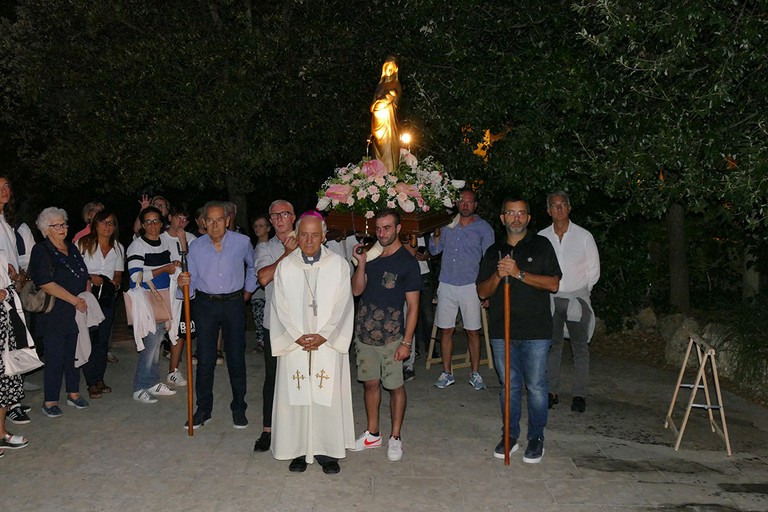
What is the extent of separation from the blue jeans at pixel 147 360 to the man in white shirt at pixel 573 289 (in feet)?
13.6

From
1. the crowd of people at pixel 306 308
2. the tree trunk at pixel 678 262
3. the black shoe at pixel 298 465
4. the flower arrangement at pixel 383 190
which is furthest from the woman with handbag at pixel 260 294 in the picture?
the tree trunk at pixel 678 262

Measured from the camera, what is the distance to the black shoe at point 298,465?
20.0ft

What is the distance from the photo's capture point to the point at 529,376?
6.28 meters

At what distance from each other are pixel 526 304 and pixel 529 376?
588 mm

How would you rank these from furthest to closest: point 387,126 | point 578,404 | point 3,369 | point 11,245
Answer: point 387,126, point 578,404, point 11,245, point 3,369

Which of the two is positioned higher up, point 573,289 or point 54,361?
point 573,289

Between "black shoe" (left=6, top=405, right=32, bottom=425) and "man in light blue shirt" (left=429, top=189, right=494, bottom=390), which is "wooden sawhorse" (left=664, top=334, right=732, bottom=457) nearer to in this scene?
"man in light blue shirt" (left=429, top=189, right=494, bottom=390)

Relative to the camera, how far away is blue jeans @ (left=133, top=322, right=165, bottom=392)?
26.9ft

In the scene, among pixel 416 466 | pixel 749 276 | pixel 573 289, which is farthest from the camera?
pixel 749 276

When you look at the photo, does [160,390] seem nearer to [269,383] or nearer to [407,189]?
[269,383]

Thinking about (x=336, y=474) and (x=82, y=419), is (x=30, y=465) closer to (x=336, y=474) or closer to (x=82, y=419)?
(x=82, y=419)

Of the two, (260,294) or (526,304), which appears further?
(260,294)

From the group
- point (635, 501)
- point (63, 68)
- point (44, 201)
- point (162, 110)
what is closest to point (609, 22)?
point (635, 501)

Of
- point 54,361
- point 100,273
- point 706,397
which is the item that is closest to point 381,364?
point 706,397
